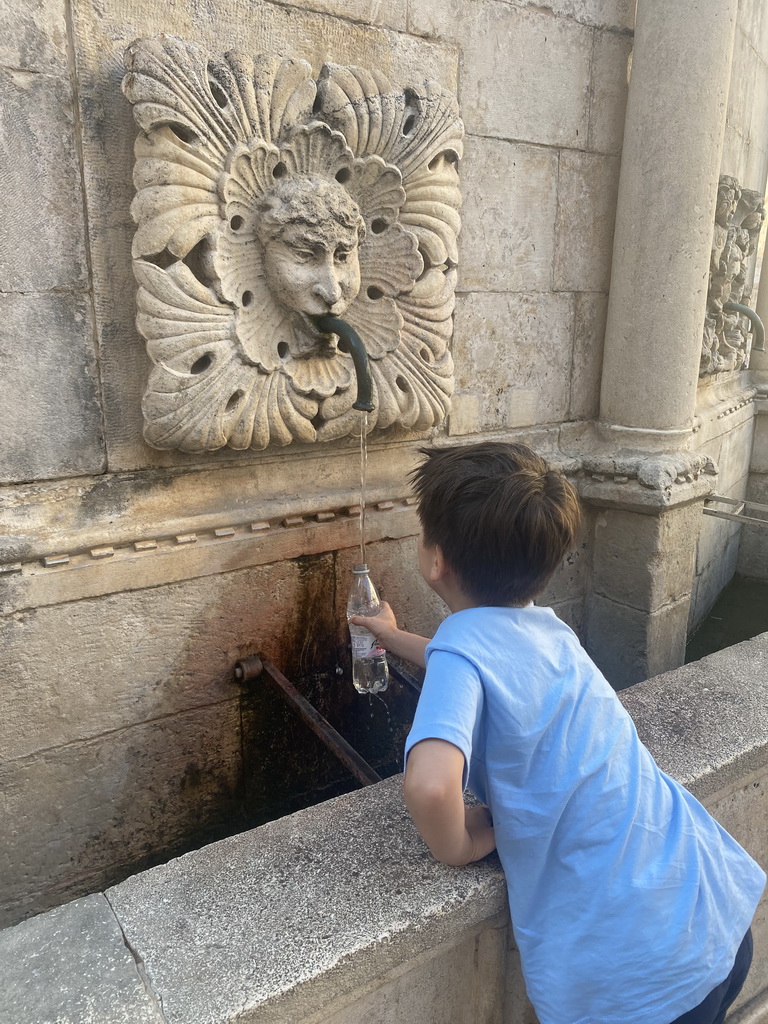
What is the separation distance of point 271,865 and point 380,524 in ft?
4.71

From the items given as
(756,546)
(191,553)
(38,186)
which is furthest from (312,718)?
(756,546)

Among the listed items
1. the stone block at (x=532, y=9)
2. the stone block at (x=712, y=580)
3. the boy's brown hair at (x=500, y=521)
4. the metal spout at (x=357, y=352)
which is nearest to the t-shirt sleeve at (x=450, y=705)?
the boy's brown hair at (x=500, y=521)

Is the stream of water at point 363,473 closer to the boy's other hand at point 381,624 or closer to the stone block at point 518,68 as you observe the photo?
the boy's other hand at point 381,624

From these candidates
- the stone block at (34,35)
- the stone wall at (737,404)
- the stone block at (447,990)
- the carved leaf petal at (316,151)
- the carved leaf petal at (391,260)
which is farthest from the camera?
the stone wall at (737,404)

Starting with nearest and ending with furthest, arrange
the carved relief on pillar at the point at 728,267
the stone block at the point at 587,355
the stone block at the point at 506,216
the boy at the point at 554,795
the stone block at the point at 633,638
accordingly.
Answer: the boy at the point at 554,795 → the stone block at the point at 506,216 → the stone block at the point at 587,355 → the stone block at the point at 633,638 → the carved relief on pillar at the point at 728,267

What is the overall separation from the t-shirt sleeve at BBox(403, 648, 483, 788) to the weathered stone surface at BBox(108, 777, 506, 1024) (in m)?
0.29

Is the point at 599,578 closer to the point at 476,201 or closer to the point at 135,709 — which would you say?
the point at 476,201

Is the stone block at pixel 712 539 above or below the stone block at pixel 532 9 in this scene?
below

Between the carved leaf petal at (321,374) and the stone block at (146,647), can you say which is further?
the carved leaf petal at (321,374)

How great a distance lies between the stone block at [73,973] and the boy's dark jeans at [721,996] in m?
0.89

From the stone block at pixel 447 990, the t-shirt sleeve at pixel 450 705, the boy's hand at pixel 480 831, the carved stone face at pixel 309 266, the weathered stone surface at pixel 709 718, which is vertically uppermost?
the carved stone face at pixel 309 266

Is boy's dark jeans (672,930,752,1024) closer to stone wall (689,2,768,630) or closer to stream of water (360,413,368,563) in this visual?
stream of water (360,413,368,563)

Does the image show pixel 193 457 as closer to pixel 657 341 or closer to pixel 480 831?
pixel 480 831

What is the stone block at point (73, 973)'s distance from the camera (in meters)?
1.17
